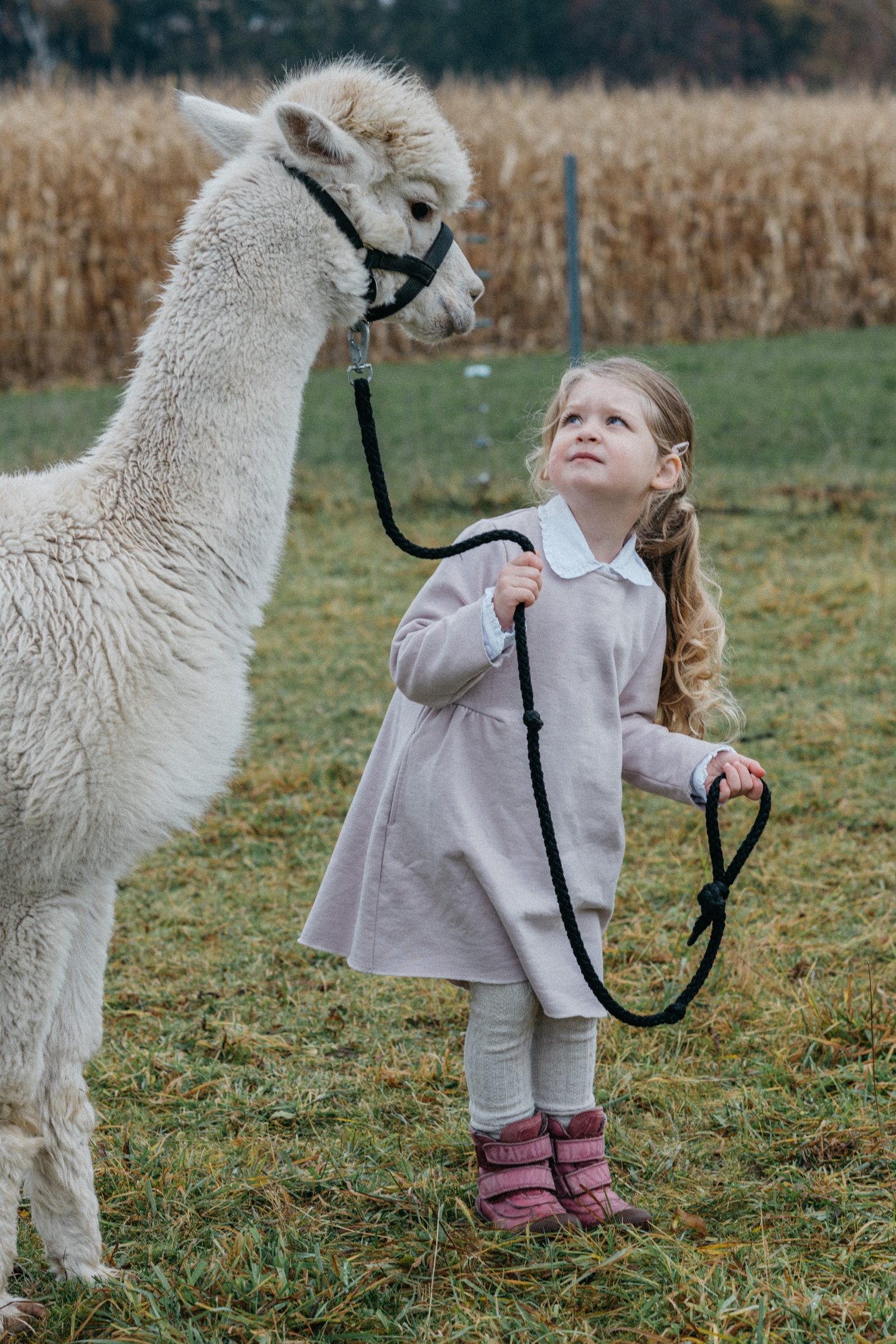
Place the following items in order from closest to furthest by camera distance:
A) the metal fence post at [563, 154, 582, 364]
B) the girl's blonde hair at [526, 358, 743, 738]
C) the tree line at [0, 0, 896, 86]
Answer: the girl's blonde hair at [526, 358, 743, 738] → the metal fence post at [563, 154, 582, 364] → the tree line at [0, 0, 896, 86]

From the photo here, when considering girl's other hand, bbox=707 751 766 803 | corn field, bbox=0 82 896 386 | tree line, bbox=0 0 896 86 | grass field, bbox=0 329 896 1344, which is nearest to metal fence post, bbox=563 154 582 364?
grass field, bbox=0 329 896 1344

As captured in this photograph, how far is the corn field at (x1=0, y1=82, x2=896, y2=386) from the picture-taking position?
13219 millimetres

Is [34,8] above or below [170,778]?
above

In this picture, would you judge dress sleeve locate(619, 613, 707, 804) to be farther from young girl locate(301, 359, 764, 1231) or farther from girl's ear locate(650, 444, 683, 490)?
girl's ear locate(650, 444, 683, 490)

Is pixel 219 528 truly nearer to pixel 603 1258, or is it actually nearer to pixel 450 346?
pixel 603 1258

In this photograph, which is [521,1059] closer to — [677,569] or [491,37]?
[677,569]

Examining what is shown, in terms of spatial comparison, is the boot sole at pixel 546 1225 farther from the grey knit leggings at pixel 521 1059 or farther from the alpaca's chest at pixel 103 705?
the alpaca's chest at pixel 103 705

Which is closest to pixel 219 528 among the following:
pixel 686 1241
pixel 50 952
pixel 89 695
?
pixel 89 695

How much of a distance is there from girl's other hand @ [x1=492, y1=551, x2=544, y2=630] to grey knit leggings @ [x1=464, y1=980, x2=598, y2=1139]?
60 cm

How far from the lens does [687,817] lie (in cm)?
412

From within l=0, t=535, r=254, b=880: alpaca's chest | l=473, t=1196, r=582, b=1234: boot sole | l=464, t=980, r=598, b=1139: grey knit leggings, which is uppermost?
l=0, t=535, r=254, b=880: alpaca's chest

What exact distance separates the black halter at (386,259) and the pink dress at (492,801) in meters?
0.43

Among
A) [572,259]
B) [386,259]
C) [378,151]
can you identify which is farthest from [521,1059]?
[572,259]

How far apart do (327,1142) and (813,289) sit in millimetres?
14439
